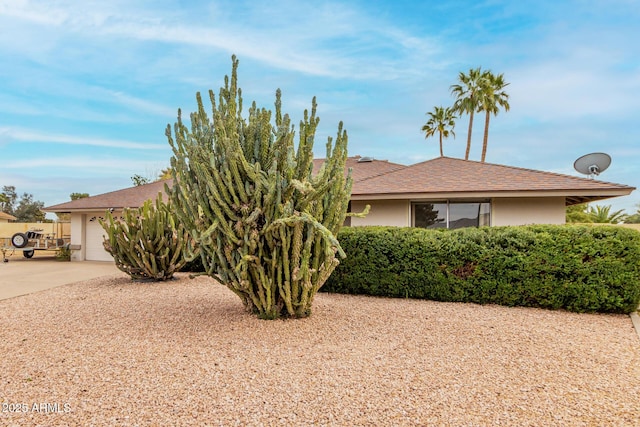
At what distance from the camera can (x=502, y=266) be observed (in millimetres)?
7594

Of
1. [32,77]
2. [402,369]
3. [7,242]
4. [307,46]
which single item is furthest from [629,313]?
[7,242]

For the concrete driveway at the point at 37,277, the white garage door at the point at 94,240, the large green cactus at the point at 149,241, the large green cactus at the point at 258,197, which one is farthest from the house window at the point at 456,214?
the white garage door at the point at 94,240

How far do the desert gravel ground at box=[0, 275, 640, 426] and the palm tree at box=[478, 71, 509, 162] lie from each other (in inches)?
903

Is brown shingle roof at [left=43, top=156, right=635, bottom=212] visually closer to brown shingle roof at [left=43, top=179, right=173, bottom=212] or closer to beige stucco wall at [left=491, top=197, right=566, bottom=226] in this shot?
beige stucco wall at [left=491, top=197, right=566, bottom=226]

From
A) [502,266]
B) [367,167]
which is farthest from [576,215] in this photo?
[502,266]

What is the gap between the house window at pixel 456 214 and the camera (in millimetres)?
11477

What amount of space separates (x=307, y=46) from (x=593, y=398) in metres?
8.98

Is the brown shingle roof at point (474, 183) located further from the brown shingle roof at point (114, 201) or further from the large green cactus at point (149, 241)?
the brown shingle roof at point (114, 201)

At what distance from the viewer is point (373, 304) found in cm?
760

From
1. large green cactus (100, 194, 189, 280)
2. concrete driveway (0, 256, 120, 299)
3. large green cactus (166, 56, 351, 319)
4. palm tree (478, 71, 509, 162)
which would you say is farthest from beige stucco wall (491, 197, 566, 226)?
palm tree (478, 71, 509, 162)

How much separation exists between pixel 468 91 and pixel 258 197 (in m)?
26.7

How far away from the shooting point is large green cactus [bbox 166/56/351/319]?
210 inches

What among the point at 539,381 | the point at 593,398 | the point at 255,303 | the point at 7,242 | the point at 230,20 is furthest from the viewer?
the point at 7,242

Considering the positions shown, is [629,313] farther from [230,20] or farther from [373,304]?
[230,20]
